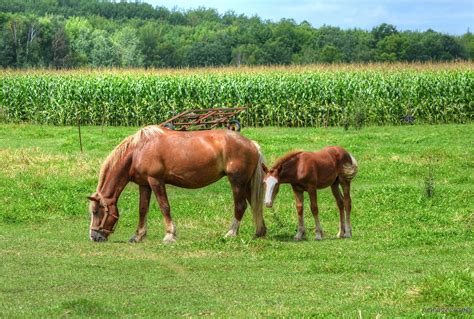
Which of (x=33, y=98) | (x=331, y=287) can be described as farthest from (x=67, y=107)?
(x=331, y=287)

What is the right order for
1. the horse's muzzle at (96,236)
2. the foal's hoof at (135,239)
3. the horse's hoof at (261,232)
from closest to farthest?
the horse's muzzle at (96,236), the foal's hoof at (135,239), the horse's hoof at (261,232)

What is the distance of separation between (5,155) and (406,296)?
15870 millimetres

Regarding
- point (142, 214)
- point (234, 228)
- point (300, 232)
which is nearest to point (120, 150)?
point (142, 214)

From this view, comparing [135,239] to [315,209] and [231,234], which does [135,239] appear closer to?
[231,234]

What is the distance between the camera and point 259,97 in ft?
124

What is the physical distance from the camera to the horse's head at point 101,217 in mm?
15445

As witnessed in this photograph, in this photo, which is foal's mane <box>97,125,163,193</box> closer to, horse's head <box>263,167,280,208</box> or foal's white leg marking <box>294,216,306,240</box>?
horse's head <box>263,167,280,208</box>

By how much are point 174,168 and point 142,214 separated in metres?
0.91

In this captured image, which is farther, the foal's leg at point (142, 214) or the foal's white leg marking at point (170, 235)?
the foal's leg at point (142, 214)

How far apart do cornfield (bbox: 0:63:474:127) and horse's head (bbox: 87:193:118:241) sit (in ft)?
69.3

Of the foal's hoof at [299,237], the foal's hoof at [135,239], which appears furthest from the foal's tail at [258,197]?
the foal's hoof at [135,239]

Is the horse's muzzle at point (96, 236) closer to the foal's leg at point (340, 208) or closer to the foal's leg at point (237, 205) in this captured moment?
the foal's leg at point (237, 205)

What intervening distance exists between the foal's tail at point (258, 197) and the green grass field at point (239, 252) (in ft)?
0.78

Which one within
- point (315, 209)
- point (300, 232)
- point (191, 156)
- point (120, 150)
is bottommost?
point (300, 232)
